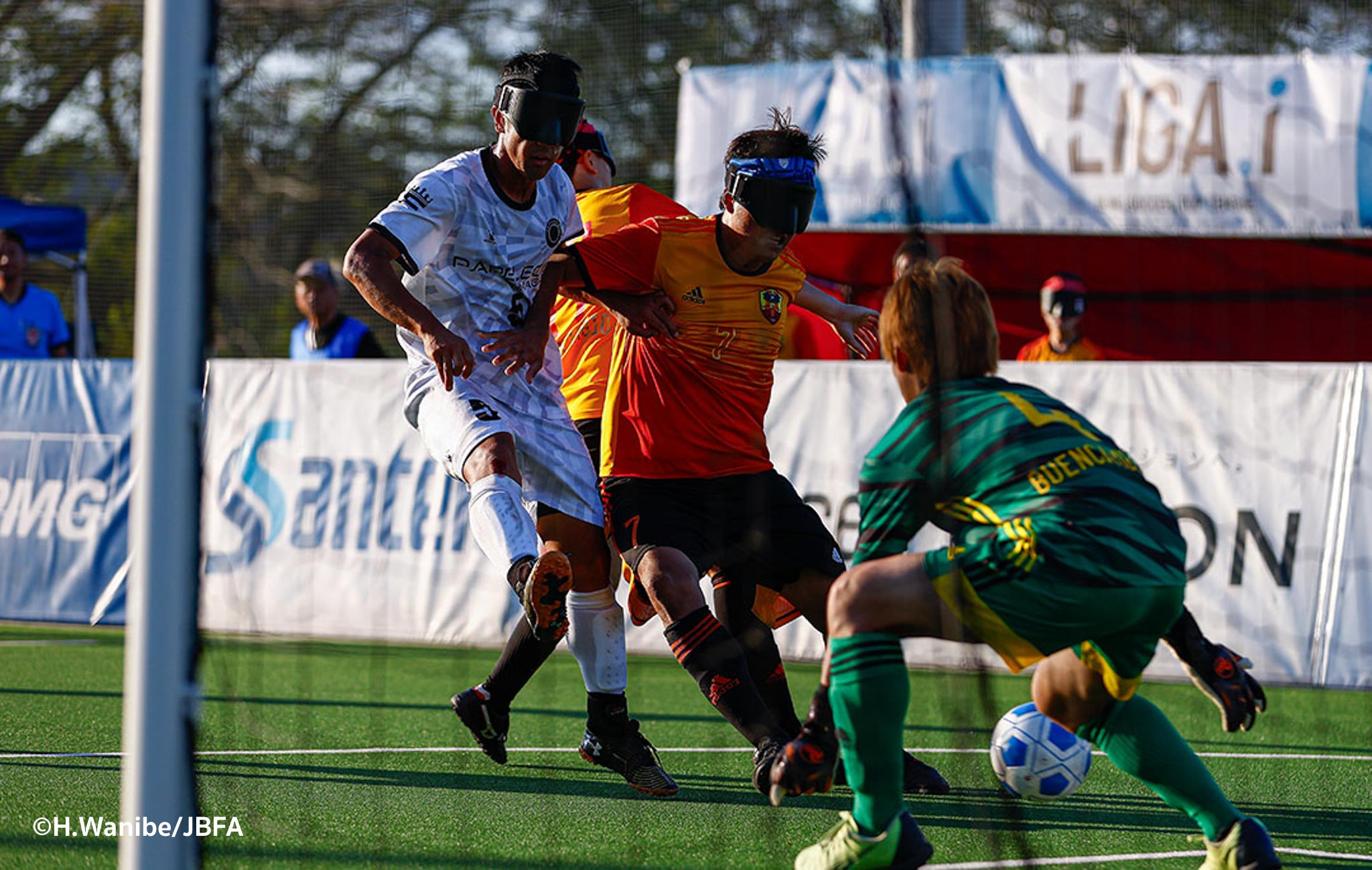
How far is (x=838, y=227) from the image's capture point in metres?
11.5

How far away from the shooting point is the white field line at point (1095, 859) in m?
3.76

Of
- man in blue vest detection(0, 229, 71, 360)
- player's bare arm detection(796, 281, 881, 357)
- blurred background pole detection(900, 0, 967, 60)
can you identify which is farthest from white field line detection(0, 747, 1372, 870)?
blurred background pole detection(900, 0, 967, 60)

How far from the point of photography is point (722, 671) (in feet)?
14.3

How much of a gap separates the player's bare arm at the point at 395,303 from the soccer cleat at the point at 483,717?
1.08m

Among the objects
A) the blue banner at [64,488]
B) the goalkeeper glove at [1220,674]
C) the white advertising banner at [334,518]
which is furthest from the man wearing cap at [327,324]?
the goalkeeper glove at [1220,674]

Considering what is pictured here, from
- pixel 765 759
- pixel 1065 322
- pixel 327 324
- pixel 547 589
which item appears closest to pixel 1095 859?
pixel 765 759

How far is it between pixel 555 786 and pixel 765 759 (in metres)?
1.03

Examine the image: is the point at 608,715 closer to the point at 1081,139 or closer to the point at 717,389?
the point at 717,389

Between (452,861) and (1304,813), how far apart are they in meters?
2.47

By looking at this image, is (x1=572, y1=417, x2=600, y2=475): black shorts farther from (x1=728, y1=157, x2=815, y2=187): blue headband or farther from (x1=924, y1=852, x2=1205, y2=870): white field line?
(x1=924, y1=852, x2=1205, y2=870): white field line

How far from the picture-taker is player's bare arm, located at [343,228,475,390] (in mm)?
4438

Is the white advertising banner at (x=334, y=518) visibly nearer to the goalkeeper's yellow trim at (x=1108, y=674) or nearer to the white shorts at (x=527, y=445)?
the white shorts at (x=527, y=445)

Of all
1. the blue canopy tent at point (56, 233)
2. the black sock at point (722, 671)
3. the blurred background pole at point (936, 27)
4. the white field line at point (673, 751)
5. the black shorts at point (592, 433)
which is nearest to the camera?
the black sock at point (722, 671)

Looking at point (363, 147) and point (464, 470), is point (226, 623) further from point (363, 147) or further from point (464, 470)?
point (363, 147)
